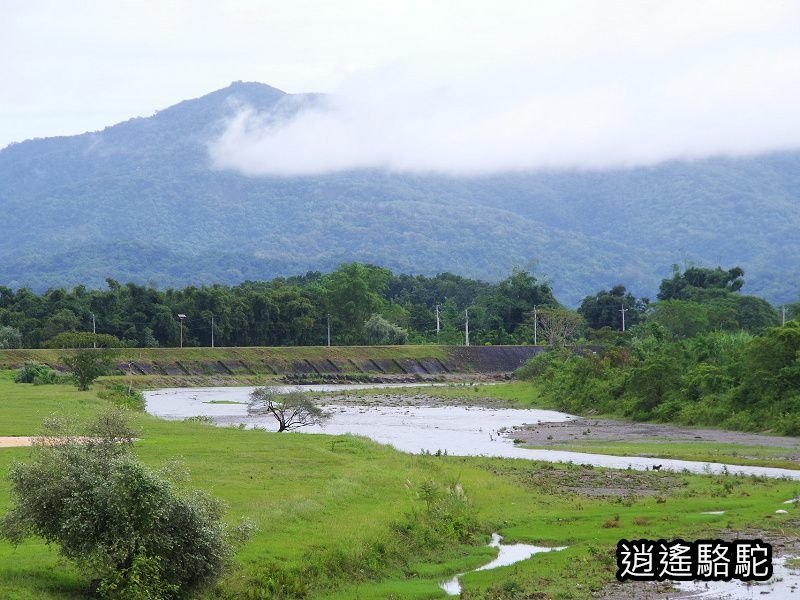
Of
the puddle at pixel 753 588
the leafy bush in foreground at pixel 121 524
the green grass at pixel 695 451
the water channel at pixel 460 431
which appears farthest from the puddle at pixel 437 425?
the leafy bush in foreground at pixel 121 524

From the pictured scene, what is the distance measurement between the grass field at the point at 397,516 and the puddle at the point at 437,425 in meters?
4.02

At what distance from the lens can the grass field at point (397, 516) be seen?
72.1 ft

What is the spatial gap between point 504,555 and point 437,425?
134ft

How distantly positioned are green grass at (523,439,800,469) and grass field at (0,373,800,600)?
6.41m

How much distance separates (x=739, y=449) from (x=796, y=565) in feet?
88.6

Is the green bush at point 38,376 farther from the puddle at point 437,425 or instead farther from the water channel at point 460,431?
the puddle at point 437,425

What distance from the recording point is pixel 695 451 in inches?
1933

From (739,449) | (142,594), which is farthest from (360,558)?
(739,449)

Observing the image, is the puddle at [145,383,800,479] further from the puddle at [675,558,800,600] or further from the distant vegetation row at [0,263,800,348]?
the distant vegetation row at [0,263,800,348]

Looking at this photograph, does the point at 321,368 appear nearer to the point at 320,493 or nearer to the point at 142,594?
the point at 320,493

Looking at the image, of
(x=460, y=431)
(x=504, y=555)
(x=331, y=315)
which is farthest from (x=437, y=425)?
(x=331, y=315)

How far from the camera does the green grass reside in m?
44.5

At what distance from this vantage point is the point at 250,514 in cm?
2608

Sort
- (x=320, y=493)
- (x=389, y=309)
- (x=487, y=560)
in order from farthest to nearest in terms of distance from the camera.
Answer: (x=389, y=309)
(x=320, y=493)
(x=487, y=560)
